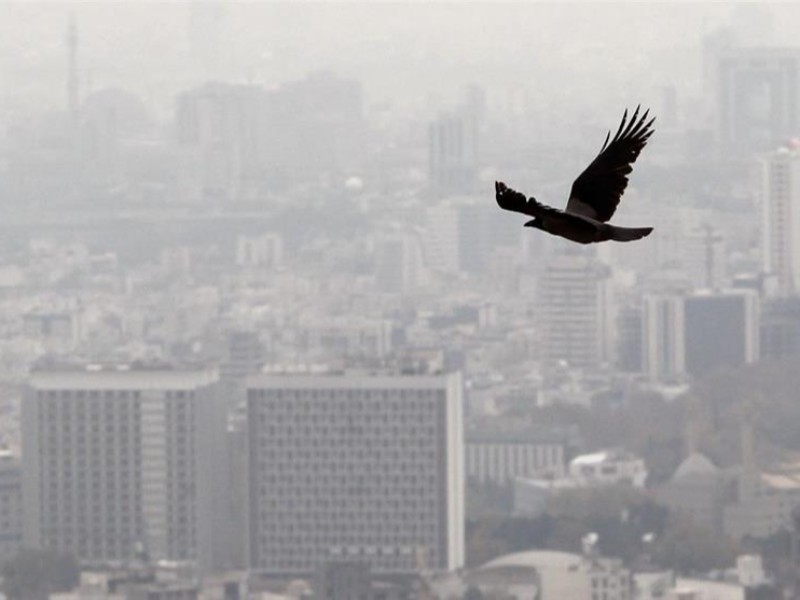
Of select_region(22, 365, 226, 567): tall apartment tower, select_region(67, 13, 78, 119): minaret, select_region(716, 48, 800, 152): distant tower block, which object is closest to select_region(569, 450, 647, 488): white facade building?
select_region(22, 365, 226, 567): tall apartment tower

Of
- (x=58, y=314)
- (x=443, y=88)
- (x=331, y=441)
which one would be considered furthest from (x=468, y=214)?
(x=331, y=441)

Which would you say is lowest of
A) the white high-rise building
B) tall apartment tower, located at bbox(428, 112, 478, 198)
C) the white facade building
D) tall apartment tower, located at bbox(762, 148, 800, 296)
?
the white facade building

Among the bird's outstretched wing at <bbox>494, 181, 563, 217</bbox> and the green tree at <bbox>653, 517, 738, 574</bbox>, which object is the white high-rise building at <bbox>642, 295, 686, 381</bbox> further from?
the bird's outstretched wing at <bbox>494, 181, 563, 217</bbox>

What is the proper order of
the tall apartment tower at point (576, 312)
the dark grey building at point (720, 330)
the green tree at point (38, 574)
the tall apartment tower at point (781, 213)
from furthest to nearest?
the tall apartment tower at point (781, 213), the tall apartment tower at point (576, 312), the dark grey building at point (720, 330), the green tree at point (38, 574)

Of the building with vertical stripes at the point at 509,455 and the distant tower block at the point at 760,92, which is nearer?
the building with vertical stripes at the point at 509,455

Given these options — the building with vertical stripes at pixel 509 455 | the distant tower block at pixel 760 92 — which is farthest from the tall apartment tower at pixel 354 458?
the distant tower block at pixel 760 92

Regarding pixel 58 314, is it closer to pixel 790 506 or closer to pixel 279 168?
pixel 279 168

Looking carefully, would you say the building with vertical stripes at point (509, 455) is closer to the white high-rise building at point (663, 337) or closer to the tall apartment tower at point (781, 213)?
the white high-rise building at point (663, 337)
